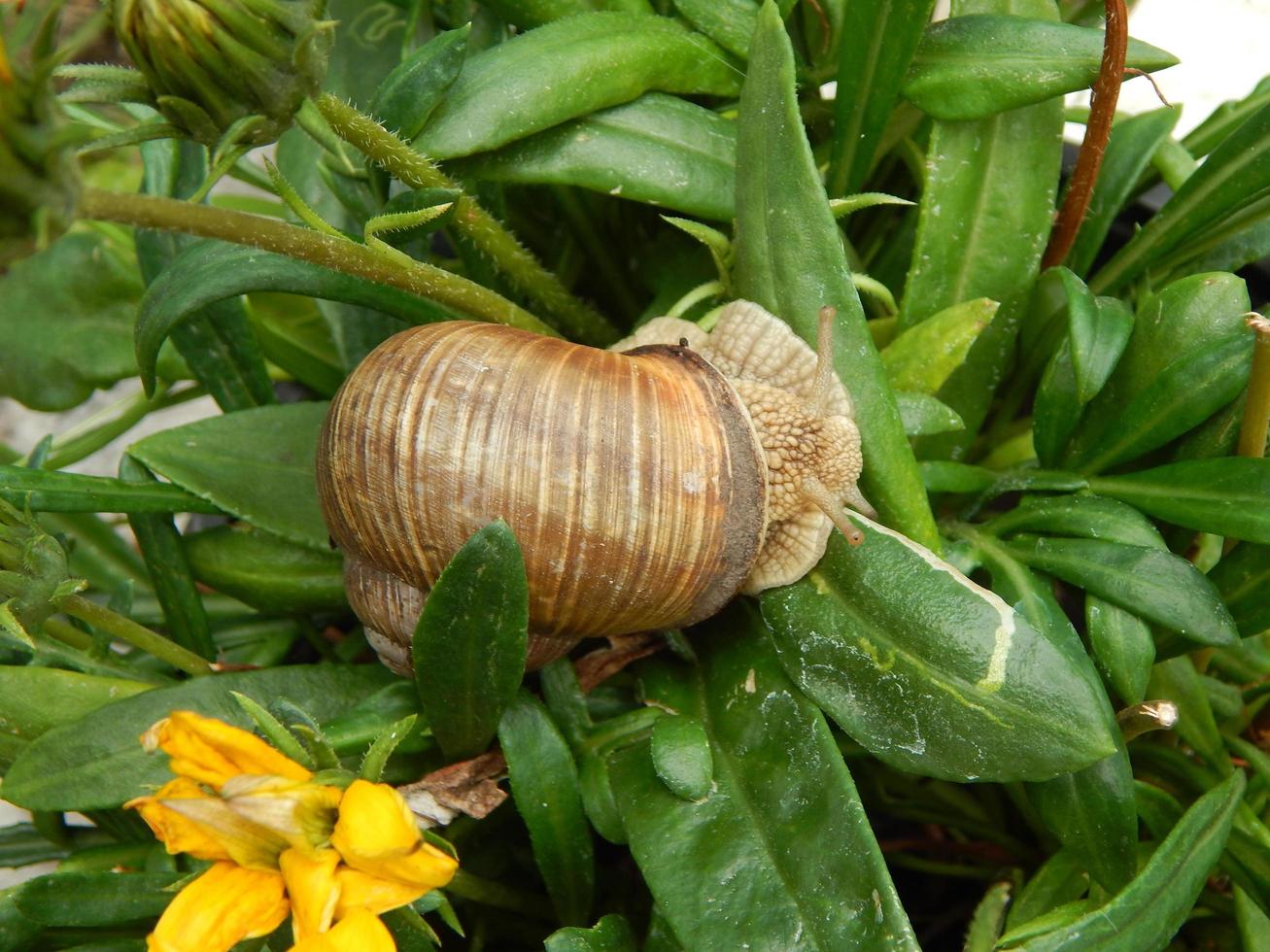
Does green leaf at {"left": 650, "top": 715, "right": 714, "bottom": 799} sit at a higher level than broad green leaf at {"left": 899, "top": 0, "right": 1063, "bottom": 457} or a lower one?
lower

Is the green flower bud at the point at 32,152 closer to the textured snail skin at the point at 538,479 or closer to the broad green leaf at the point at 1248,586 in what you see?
the textured snail skin at the point at 538,479

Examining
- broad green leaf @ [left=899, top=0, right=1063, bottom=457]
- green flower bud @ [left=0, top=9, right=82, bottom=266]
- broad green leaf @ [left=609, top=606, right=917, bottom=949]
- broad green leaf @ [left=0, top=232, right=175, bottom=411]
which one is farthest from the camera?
broad green leaf @ [left=0, top=232, right=175, bottom=411]

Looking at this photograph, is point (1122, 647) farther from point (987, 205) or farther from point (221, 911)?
point (221, 911)

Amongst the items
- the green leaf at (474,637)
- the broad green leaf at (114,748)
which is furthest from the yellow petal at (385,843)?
the broad green leaf at (114,748)

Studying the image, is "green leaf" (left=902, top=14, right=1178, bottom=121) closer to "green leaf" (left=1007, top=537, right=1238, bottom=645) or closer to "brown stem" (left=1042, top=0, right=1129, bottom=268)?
"brown stem" (left=1042, top=0, right=1129, bottom=268)

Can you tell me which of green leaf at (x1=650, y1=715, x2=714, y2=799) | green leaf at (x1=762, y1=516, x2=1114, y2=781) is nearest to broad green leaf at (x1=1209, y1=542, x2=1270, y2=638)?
green leaf at (x1=762, y1=516, x2=1114, y2=781)

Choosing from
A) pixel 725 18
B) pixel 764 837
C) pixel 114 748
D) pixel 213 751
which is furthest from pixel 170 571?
pixel 725 18
